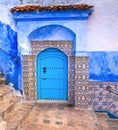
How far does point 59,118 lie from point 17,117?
1282 millimetres

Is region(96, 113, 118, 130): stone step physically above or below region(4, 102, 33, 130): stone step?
below

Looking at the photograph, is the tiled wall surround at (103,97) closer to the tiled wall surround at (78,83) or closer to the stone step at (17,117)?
the tiled wall surround at (78,83)

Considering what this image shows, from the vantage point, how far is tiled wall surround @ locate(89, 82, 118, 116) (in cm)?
702

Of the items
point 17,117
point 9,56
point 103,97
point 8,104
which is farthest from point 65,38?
point 17,117

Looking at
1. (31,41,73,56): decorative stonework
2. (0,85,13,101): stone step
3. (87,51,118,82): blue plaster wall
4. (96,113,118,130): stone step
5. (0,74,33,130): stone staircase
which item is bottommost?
(96,113,118,130): stone step

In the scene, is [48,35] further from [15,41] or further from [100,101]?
[100,101]

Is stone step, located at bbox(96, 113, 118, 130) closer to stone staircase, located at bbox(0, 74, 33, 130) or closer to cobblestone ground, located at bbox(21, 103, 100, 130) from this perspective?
cobblestone ground, located at bbox(21, 103, 100, 130)

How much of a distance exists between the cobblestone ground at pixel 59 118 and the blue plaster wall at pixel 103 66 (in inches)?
48.1

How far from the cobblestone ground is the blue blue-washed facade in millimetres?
595

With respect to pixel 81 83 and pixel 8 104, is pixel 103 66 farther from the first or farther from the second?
pixel 8 104

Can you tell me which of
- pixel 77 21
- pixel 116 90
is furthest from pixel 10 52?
pixel 116 90

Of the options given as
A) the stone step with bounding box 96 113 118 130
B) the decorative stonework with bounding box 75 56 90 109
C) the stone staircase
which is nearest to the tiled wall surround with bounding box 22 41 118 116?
the decorative stonework with bounding box 75 56 90 109

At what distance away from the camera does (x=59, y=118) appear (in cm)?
609

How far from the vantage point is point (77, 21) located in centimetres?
672
